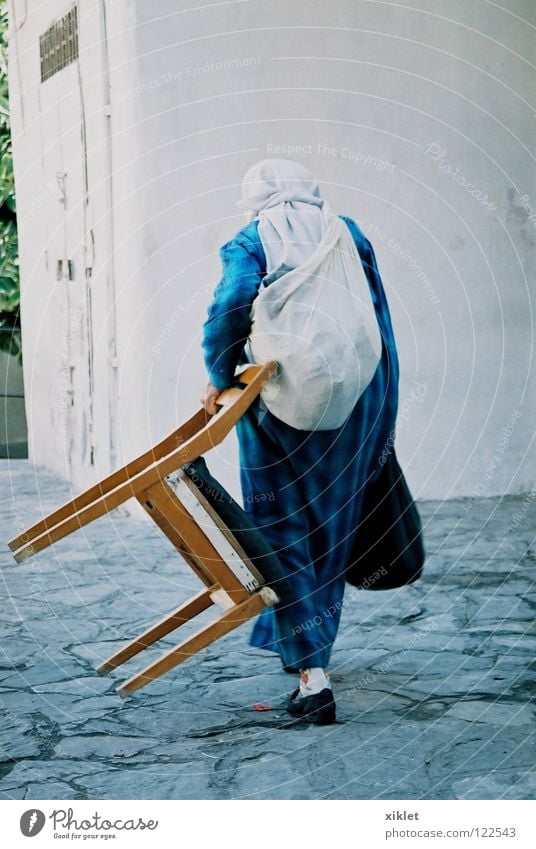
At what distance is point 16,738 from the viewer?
2746 mm

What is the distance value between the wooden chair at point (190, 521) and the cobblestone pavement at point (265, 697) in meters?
0.22

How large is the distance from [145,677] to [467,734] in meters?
0.74

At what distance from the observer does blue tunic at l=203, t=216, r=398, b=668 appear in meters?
2.83

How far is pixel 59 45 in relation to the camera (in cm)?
539

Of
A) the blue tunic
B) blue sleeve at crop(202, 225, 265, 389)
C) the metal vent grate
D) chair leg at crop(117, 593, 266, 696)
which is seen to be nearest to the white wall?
the metal vent grate

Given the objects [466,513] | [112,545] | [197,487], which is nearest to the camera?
[197,487]

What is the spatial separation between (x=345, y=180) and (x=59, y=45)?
1555mm

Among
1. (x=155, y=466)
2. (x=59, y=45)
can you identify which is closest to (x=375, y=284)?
(x=155, y=466)

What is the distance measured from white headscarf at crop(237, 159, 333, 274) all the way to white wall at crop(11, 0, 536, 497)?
6.42 ft

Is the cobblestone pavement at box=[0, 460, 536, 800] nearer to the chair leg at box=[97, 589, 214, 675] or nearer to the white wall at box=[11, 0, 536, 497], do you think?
the chair leg at box=[97, 589, 214, 675]

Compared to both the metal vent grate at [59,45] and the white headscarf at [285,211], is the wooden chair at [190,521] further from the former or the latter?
the metal vent grate at [59,45]

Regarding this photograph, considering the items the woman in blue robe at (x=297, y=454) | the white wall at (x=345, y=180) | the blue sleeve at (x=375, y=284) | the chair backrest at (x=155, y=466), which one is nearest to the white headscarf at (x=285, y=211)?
the woman in blue robe at (x=297, y=454)
